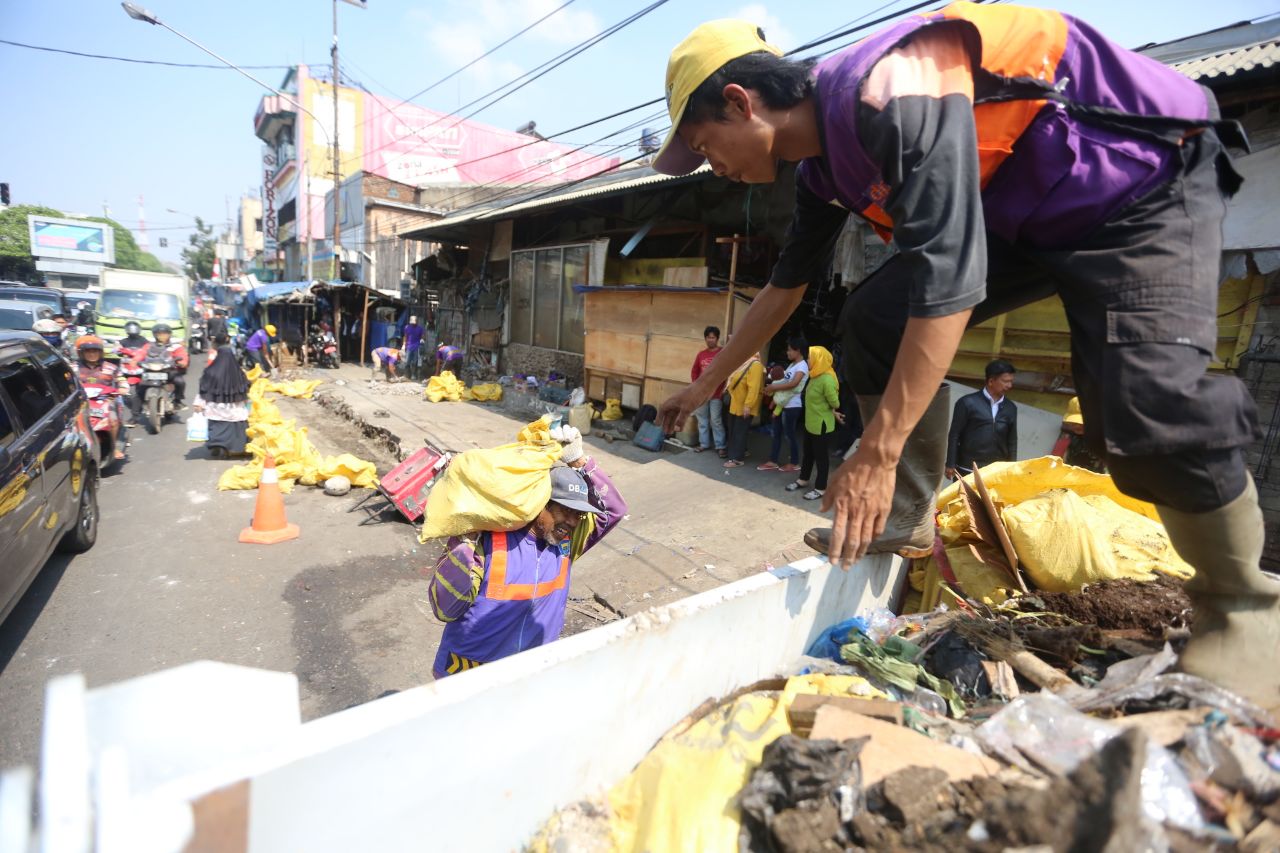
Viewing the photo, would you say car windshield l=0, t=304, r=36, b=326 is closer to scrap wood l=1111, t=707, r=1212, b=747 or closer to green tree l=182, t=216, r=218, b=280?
scrap wood l=1111, t=707, r=1212, b=747

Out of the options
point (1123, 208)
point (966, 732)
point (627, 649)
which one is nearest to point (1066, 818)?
point (966, 732)

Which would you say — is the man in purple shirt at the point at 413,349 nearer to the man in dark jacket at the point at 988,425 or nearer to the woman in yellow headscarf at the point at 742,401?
the woman in yellow headscarf at the point at 742,401

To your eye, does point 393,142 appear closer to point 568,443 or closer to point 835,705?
point 568,443

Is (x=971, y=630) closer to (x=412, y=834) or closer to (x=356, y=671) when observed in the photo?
(x=412, y=834)

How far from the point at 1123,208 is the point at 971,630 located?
118 cm

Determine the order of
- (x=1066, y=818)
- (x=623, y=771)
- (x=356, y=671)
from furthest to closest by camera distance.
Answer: (x=356, y=671), (x=623, y=771), (x=1066, y=818)

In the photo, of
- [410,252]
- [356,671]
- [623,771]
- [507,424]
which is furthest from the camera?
[410,252]

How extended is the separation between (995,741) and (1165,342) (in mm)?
864

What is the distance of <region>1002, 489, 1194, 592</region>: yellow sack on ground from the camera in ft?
6.66

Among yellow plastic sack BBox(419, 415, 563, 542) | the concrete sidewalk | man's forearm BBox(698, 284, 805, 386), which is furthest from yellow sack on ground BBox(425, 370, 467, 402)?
man's forearm BBox(698, 284, 805, 386)

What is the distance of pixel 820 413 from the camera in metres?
6.45

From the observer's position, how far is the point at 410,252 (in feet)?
72.1

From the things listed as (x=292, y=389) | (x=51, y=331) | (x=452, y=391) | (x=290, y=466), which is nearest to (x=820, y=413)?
(x=290, y=466)

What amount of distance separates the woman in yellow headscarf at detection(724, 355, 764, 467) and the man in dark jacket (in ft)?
8.54
